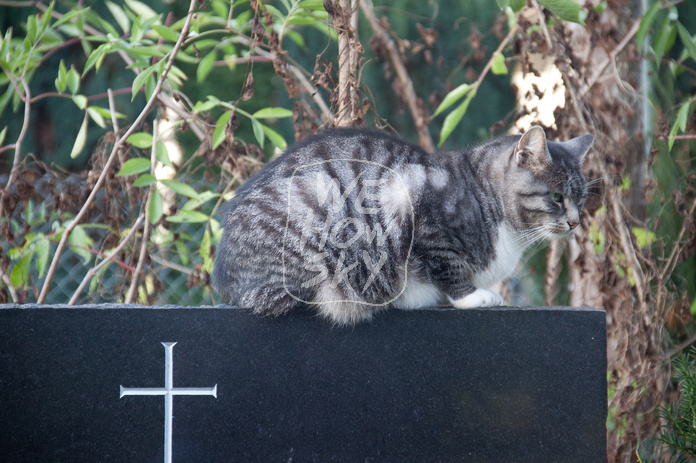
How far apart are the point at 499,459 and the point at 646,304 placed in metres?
1.03

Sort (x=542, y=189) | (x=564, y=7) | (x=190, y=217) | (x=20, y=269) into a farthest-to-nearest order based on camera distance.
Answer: (x=190, y=217)
(x=20, y=269)
(x=542, y=189)
(x=564, y=7)

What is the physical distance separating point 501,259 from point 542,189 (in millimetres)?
249

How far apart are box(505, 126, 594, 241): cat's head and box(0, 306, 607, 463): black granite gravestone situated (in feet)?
1.01

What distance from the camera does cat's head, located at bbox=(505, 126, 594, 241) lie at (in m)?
1.82

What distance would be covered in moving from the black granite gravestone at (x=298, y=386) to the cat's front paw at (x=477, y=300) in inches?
2.0

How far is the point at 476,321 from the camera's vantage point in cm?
167

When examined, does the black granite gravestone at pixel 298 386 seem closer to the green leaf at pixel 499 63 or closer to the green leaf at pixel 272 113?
the green leaf at pixel 272 113

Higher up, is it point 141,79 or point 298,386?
point 141,79

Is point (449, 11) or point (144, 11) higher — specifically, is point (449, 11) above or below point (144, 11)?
above

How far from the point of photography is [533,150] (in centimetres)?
181

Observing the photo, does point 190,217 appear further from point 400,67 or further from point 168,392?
point 400,67

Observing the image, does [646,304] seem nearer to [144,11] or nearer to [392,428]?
[392,428]

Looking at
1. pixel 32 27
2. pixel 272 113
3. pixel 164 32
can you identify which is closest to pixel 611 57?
pixel 272 113

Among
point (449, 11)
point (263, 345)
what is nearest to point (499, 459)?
point (263, 345)
